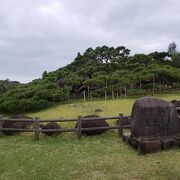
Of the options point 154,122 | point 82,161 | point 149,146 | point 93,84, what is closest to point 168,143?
point 149,146

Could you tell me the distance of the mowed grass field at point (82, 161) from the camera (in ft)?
26.0

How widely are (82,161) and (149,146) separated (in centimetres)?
219

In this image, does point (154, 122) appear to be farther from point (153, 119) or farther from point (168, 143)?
point (168, 143)

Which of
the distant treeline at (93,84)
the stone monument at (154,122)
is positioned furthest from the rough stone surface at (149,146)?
the distant treeline at (93,84)

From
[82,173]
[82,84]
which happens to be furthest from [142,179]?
[82,84]

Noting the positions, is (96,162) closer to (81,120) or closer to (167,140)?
(167,140)

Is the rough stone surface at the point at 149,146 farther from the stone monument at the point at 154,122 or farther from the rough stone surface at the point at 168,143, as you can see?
the stone monument at the point at 154,122

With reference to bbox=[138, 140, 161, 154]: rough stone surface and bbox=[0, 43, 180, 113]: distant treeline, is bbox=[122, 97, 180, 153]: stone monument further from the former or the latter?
bbox=[0, 43, 180, 113]: distant treeline

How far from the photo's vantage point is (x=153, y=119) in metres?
10.6

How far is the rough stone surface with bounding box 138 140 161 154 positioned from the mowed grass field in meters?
0.22

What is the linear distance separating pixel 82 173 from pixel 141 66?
105ft

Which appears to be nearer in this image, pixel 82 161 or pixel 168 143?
pixel 82 161

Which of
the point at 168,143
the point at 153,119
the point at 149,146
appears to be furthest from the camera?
the point at 153,119

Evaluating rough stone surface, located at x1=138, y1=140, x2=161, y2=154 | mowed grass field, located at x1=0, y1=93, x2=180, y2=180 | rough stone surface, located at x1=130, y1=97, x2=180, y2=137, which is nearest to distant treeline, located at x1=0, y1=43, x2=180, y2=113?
mowed grass field, located at x1=0, y1=93, x2=180, y2=180
